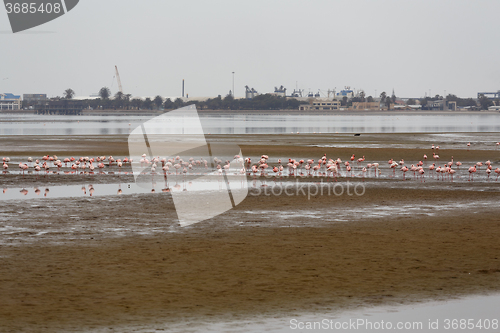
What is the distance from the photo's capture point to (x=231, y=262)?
1235cm

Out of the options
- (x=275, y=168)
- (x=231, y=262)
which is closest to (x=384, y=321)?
(x=231, y=262)

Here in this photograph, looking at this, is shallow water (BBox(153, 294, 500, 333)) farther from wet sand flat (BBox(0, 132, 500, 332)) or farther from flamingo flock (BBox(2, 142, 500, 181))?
flamingo flock (BBox(2, 142, 500, 181))

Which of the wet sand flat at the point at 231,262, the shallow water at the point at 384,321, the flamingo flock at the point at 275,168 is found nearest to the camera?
the shallow water at the point at 384,321

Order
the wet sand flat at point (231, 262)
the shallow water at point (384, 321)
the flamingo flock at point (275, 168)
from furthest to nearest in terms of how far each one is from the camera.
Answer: the flamingo flock at point (275, 168) < the wet sand flat at point (231, 262) < the shallow water at point (384, 321)

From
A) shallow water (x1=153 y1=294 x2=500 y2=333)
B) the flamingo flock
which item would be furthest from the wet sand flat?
the flamingo flock

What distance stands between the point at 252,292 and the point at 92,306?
256 centimetres

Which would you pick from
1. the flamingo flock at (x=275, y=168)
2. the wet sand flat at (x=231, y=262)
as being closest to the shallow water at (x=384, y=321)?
the wet sand flat at (x=231, y=262)

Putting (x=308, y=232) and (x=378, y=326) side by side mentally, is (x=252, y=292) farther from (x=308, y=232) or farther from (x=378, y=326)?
(x=308, y=232)

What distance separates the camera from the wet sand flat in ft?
31.4

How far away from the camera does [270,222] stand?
664 inches

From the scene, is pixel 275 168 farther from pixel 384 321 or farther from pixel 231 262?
pixel 384 321

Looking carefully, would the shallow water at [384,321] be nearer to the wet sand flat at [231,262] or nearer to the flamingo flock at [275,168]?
the wet sand flat at [231,262]

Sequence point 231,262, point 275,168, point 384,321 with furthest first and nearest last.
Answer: point 275,168 → point 231,262 → point 384,321

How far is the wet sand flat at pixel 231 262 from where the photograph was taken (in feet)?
31.4
